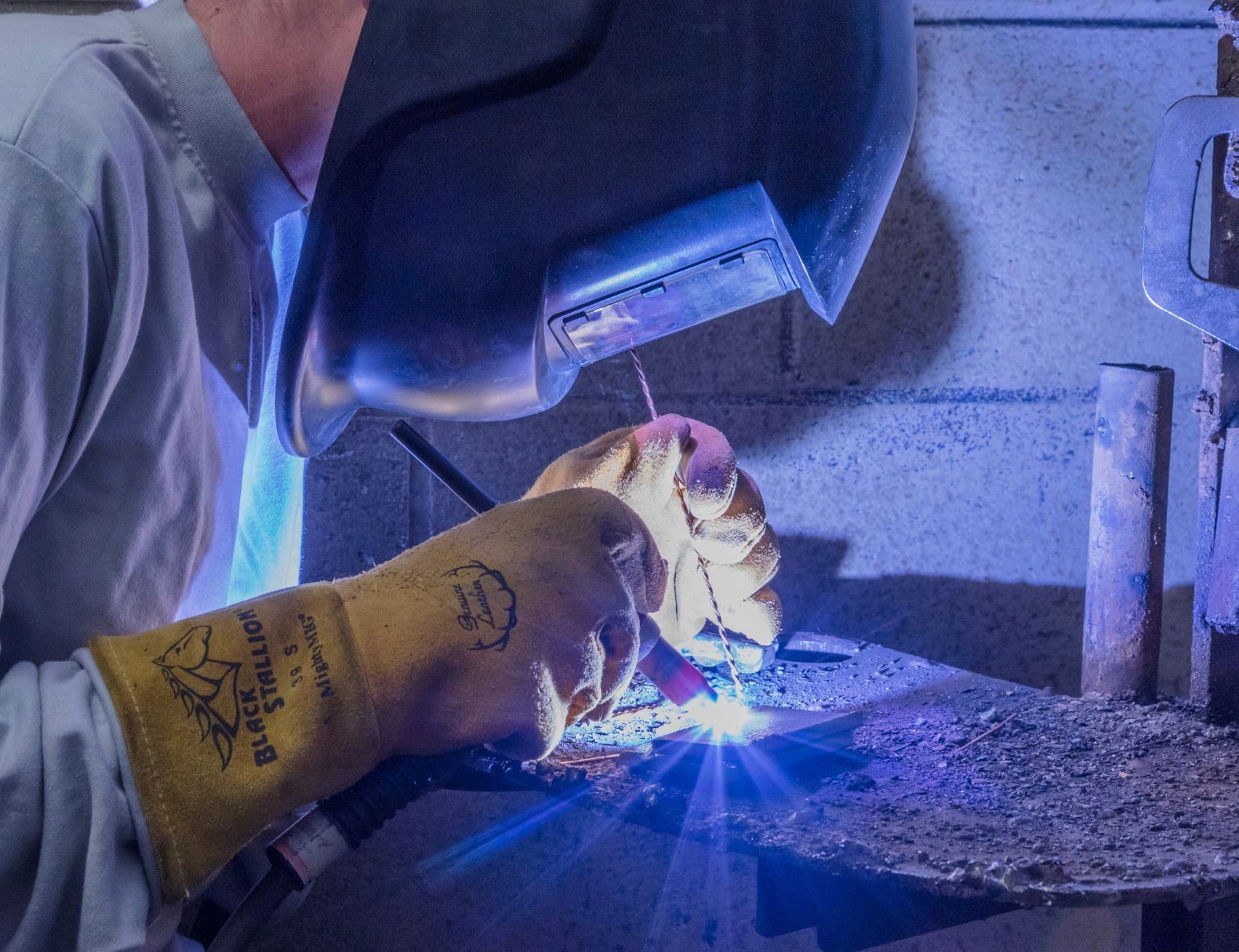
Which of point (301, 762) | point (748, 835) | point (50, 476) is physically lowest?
point (748, 835)

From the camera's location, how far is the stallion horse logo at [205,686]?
0.74 m

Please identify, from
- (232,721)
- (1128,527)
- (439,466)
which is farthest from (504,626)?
(1128,527)

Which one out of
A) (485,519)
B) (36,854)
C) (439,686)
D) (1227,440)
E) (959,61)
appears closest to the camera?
(36,854)

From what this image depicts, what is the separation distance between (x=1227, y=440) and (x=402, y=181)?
39.2 inches

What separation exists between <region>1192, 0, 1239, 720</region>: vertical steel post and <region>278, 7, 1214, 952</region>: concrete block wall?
0.46 metres

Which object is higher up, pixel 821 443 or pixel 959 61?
pixel 959 61

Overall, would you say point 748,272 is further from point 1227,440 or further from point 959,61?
point 959,61

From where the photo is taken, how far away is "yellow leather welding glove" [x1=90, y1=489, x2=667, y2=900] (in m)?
0.74

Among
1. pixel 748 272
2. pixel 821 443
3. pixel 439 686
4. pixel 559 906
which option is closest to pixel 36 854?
pixel 439 686

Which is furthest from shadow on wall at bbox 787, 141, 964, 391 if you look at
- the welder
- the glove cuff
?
the glove cuff

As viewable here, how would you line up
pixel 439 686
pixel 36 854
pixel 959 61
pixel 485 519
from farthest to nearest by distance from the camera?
pixel 959 61
pixel 485 519
pixel 439 686
pixel 36 854

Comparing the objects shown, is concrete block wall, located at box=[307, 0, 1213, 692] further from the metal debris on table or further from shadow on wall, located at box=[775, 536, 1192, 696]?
the metal debris on table

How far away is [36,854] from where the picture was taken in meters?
0.70

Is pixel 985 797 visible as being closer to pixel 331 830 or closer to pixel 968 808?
pixel 968 808
